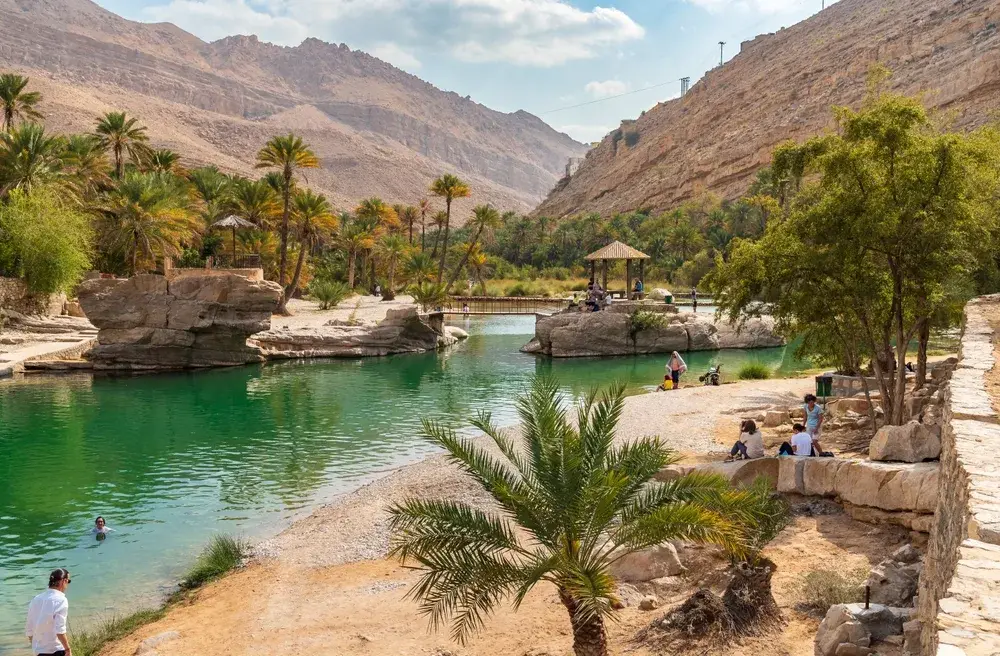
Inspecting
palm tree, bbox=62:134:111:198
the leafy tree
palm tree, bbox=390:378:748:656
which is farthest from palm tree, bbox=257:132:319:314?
palm tree, bbox=390:378:748:656

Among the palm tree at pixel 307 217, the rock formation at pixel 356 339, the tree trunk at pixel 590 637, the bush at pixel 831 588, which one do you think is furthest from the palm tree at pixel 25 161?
the bush at pixel 831 588

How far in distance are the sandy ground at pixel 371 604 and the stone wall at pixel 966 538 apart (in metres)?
1.63

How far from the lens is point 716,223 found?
240 feet

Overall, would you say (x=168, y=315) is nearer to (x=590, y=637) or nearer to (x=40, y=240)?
(x=40, y=240)

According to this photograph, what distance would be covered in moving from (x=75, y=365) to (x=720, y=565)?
28.6 meters

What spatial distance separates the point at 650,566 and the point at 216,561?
19.7ft

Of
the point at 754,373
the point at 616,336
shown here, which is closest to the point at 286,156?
the point at 616,336

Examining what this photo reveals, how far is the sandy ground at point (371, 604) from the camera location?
7875 millimetres

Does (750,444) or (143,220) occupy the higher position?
(143,220)

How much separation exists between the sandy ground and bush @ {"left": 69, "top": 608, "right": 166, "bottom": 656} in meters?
0.20

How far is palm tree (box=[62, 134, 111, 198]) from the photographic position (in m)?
41.9

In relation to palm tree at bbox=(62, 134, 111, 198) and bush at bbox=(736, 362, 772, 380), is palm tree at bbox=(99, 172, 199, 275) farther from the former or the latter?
bush at bbox=(736, 362, 772, 380)

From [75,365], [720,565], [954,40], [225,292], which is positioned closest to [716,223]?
[954,40]

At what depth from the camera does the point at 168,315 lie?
104 ft
